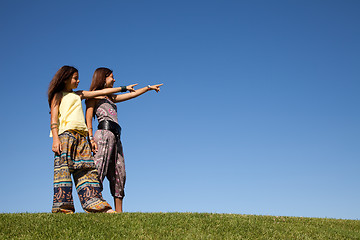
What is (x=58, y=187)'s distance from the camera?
768cm

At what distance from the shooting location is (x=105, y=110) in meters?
8.82

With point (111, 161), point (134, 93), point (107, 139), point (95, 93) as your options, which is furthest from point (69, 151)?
point (134, 93)

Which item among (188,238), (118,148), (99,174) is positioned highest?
(118,148)

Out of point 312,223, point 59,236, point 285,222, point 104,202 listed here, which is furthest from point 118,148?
point 312,223

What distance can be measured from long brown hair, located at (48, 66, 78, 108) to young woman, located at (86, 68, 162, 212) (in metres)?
0.81

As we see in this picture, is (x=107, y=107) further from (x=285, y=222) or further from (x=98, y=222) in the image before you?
(x=285, y=222)

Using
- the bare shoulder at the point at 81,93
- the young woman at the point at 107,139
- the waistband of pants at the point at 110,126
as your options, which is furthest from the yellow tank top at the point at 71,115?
the waistband of pants at the point at 110,126

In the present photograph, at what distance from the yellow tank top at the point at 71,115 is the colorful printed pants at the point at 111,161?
1.76ft

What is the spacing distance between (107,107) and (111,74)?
35.8 inches

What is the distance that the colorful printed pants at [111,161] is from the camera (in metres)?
8.54

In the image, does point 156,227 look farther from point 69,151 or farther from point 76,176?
point 69,151

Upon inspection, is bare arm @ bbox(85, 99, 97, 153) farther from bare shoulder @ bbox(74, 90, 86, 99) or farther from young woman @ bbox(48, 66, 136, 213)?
bare shoulder @ bbox(74, 90, 86, 99)

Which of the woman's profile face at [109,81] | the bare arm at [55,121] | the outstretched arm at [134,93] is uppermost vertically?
the woman's profile face at [109,81]

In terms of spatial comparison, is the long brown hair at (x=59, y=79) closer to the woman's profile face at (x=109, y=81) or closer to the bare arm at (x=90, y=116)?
the bare arm at (x=90, y=116)
